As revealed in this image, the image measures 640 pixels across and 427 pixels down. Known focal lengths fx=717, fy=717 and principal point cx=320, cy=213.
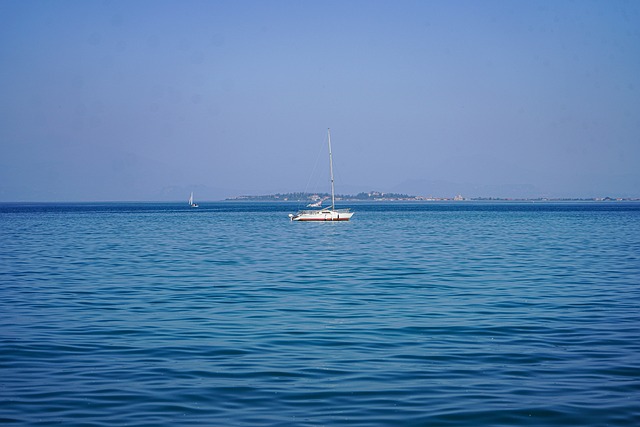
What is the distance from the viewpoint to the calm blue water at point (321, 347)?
36.1 feet

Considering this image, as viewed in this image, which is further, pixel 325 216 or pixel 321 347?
pixel 325 216

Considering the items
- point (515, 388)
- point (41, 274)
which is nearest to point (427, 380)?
point (515, 388)

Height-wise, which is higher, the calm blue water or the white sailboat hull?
the white sailboat hull

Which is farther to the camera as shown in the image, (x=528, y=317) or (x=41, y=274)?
(x=41, y=274)

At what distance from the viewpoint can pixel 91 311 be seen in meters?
21.0

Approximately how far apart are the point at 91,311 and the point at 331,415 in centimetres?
1241

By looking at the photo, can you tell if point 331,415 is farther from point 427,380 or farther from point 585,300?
point 585,300

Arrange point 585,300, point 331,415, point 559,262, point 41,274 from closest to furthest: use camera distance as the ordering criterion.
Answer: point 331,415 < point 585,300 < point 41,274 < point 559,262

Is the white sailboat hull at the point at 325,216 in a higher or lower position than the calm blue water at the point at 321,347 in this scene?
higher

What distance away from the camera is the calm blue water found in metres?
11.0

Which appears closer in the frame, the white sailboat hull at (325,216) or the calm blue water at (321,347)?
the calm blue water at (321,347)

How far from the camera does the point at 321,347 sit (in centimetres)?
1551

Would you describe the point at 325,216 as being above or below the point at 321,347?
above

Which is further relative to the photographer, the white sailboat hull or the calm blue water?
the white sailboat hull
